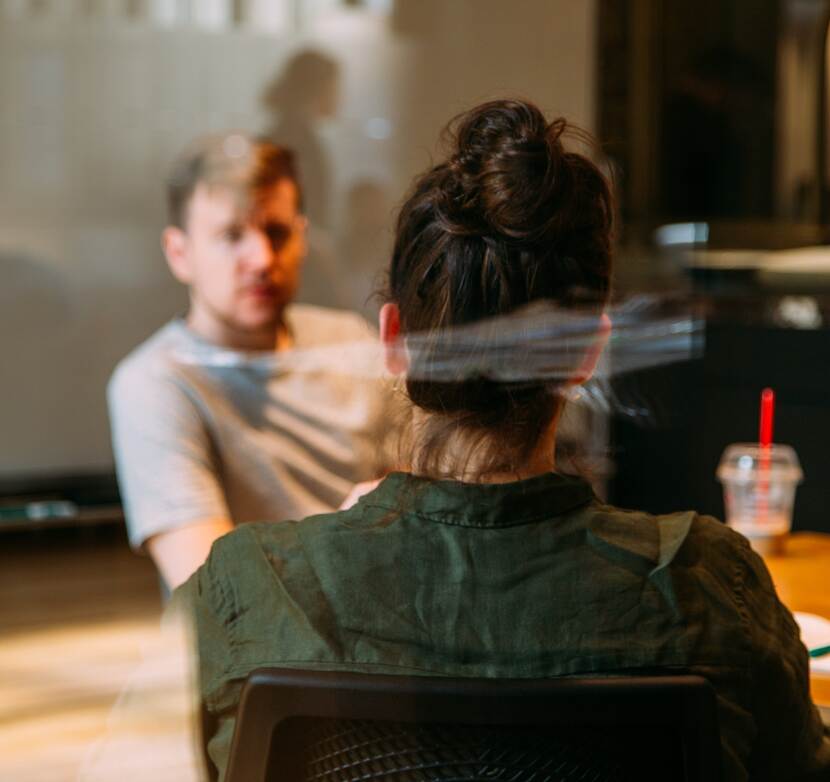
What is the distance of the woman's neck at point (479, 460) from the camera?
0.77 meters

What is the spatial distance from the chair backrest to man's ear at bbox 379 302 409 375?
28cm

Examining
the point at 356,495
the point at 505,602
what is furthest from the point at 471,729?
the point at 356,495

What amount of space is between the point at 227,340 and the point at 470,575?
0.70 metres

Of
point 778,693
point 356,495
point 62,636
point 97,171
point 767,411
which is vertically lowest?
point 62,636

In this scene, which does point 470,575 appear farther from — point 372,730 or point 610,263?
point 610,263

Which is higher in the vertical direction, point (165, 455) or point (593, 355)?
point (593, 355)

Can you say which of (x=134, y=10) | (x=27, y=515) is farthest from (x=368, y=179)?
(x=27, y=515)

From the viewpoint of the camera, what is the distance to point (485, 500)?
2.45ft

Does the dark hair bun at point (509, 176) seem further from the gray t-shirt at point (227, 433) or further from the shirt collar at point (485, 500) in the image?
the gray t-shirt at point (227, 433)

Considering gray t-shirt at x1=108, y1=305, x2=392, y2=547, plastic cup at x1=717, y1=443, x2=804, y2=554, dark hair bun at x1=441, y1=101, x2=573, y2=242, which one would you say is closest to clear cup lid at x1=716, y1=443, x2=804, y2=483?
plastic cup at x1=717, y1=443, x2=804, y2=554

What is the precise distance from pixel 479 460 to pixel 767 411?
4.72 feet

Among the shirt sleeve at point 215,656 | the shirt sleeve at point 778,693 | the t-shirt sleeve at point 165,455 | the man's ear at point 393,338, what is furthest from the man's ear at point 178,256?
the shirt sleeve at point 778,693

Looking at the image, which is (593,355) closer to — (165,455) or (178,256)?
(165,455)

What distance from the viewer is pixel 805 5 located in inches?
143
